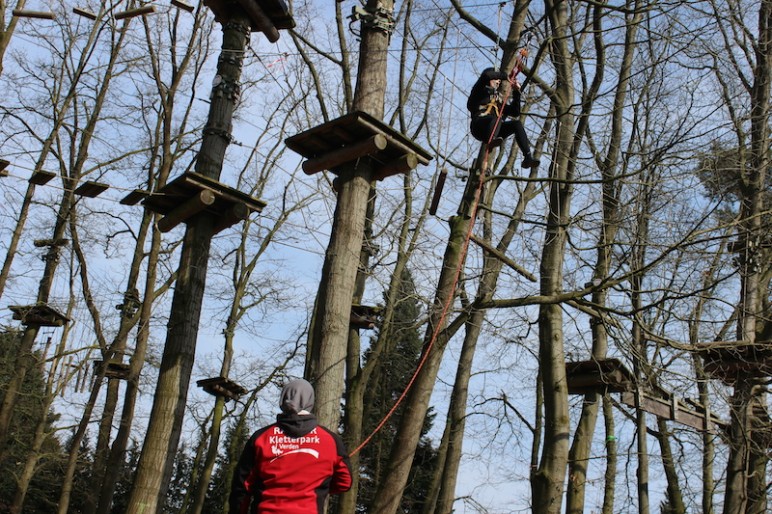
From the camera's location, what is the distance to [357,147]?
6.64 meters

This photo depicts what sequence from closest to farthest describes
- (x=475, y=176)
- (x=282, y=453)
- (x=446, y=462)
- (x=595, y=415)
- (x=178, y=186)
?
(x=282, y=453) < (x=178, y=186) < (x=475, y=176) < (x=595, y=415) < (x=446, y=462)

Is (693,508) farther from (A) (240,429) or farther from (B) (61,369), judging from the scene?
(B) (61,369)

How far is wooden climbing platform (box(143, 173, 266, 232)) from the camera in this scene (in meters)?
7.64

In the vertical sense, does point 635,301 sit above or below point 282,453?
above

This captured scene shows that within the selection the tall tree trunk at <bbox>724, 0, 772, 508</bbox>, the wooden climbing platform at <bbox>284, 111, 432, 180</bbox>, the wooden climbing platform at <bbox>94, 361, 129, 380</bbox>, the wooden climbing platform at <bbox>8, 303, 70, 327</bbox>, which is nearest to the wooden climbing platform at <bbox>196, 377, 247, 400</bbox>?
the wooden climbing platform at <bbox>94, 361, 129, 380</bbox>

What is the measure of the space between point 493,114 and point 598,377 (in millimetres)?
3528

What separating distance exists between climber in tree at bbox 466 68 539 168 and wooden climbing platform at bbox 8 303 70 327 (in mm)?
10585

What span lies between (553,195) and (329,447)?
20.7 feet

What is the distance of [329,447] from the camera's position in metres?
4.49

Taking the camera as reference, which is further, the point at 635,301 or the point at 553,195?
the point at 553,195

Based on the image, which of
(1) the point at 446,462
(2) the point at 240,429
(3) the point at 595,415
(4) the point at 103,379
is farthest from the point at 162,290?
(3) the point at 595,415

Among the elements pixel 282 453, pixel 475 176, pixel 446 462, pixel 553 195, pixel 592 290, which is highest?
pixel 553 195

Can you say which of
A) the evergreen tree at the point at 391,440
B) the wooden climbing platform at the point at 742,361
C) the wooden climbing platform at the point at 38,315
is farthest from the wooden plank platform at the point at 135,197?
the evergreen tree at the point at 391,440

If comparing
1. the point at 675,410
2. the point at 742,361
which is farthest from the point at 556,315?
the point at 742,361
